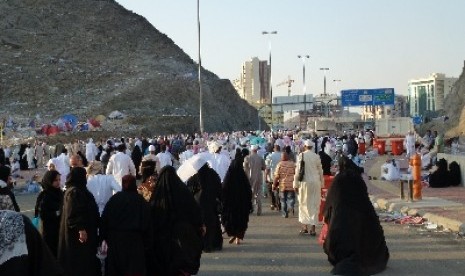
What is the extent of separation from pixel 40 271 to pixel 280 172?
9793 millimetres

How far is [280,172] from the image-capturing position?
13.9 meters

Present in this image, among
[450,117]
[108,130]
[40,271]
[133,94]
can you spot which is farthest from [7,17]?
[40,271]

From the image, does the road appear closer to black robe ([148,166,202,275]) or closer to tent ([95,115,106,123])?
black robe ([148,166,202,275])

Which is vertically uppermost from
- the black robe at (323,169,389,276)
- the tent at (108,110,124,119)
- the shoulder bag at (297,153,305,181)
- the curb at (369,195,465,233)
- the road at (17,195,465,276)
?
the tent at (108,110,124,119)

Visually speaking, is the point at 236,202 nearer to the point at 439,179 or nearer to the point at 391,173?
the point at 439,179

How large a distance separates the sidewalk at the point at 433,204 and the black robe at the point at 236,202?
3329mm

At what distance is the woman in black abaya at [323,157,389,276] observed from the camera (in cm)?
887

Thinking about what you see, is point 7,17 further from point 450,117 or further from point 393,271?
point 393,271

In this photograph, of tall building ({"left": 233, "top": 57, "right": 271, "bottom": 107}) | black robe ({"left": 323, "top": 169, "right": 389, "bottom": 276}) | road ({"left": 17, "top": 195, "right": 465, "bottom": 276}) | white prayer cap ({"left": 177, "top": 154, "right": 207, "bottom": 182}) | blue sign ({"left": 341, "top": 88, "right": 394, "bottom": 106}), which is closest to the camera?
black robe ({"left": 323, "top": 169, "right": 389, "bottom": 276})

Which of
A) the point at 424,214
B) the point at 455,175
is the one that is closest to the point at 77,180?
the point at 424,214

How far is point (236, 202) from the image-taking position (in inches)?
472

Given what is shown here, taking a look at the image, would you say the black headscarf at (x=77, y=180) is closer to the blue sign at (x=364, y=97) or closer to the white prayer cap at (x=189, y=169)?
the white prayer cap at (x=189, y=169)

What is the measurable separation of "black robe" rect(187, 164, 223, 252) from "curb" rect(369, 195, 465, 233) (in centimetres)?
392

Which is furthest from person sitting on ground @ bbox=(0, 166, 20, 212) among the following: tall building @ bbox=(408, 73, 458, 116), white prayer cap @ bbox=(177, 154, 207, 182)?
tall building @ bbox=(408, 73, 458, 116)
